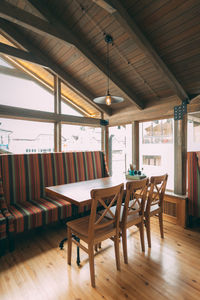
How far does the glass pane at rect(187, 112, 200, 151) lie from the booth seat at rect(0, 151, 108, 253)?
197 cm

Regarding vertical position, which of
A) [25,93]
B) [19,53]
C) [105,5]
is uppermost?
[19,53]

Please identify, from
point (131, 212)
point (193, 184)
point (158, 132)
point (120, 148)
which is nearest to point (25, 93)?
point (120, 148)

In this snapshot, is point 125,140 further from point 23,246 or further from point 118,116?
point 23,246

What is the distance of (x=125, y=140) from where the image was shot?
4.56m

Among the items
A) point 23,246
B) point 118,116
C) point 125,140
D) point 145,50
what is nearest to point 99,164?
point 125,140

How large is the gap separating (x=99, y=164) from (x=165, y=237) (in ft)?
6.30

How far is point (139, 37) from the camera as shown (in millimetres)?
2455

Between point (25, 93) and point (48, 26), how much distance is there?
1390 mm

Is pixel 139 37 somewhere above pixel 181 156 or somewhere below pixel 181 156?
above

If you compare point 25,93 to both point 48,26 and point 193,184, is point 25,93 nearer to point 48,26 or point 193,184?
point 48,26

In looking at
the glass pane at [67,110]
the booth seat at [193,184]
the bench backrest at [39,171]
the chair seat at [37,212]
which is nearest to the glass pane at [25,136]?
the glass pane at [67,110]

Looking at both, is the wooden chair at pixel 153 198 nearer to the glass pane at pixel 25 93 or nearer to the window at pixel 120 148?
the window at pixel 120 148

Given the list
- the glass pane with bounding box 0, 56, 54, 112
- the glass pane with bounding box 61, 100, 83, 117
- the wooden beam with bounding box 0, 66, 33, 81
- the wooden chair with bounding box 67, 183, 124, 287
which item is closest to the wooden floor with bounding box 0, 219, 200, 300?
the wooden chair with bounding box 67, 183, 124, 287

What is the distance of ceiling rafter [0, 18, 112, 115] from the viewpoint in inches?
129
